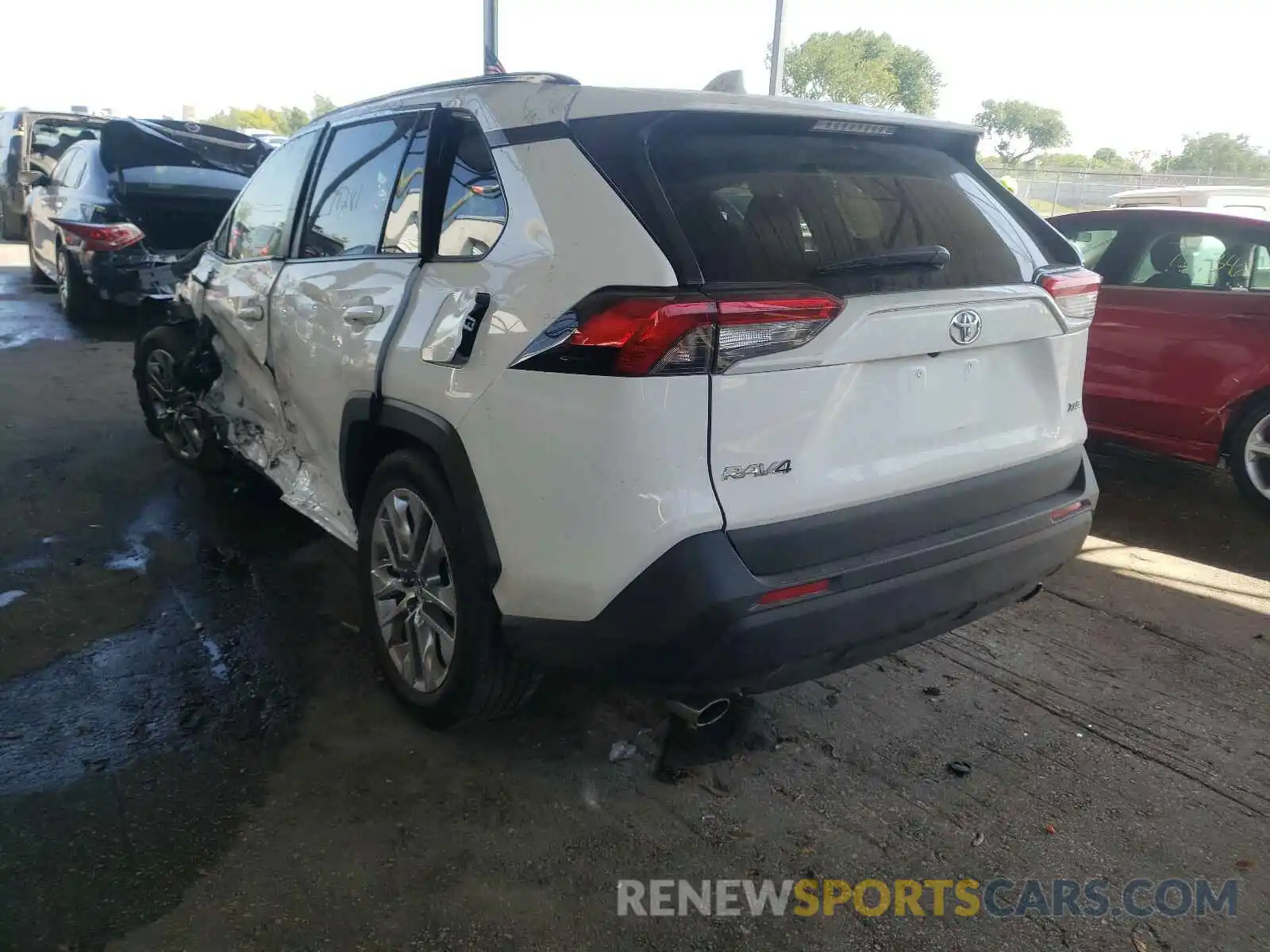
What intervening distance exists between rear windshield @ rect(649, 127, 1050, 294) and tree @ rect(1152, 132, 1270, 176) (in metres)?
54.8

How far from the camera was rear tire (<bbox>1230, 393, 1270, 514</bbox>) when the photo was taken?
16.5ft

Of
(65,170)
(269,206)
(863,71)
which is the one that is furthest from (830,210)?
(863,71)

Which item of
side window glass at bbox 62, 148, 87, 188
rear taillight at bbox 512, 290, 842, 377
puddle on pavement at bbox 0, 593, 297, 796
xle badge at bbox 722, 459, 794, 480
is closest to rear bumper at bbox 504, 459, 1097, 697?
xle badge at bbox 722, 459, 794, 480

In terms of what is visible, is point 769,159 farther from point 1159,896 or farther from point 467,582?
point 1159,896

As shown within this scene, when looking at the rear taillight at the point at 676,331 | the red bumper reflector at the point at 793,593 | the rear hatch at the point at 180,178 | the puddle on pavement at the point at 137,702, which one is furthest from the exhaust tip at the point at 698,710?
the rear hatch at the point at 180,178

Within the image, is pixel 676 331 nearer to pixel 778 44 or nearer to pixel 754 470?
pixel 754 470

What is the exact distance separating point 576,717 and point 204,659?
4.60 feet

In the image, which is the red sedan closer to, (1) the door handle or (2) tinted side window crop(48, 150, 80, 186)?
(1) the door handle

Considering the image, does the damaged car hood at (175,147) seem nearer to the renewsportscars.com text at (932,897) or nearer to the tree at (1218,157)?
the renewsportscars.com text at (932,897)

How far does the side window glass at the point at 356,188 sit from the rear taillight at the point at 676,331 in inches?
51.6

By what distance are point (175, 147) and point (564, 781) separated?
745 cm

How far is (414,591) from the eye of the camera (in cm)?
296

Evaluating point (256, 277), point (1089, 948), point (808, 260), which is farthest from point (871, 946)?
point (256, 277)

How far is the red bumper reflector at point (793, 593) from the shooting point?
7.25 feet
